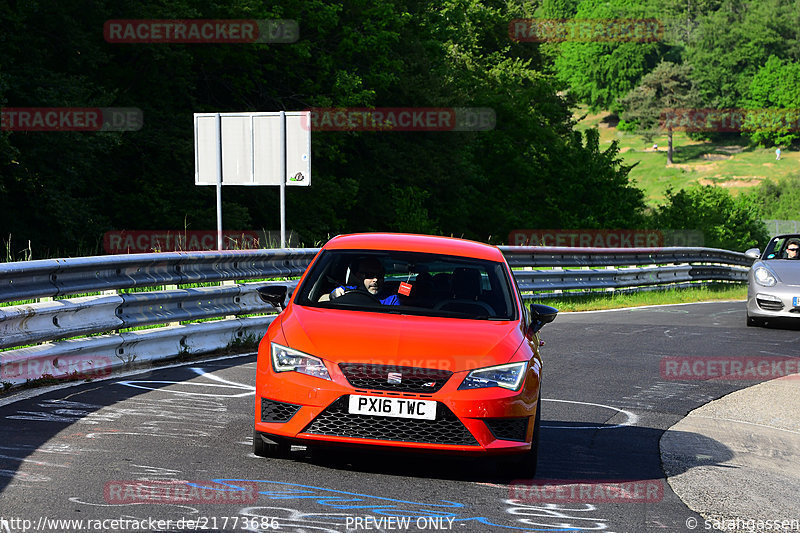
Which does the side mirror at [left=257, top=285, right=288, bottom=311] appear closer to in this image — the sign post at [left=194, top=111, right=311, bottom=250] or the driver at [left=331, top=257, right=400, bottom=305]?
the driver at [left=331, top=257, right=400, bottom=305]

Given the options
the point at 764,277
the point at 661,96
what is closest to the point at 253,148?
the point at 764,277

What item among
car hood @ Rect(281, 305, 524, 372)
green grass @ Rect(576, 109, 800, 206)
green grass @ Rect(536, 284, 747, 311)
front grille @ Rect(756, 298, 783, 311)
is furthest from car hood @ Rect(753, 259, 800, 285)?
green grass @ Rect(576, 109, 800, 206)

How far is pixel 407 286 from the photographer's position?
23.0 feet

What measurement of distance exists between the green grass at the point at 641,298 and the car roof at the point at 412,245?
11.9 metres

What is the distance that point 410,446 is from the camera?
5.68 meters

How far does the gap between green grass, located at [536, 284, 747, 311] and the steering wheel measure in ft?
41.7

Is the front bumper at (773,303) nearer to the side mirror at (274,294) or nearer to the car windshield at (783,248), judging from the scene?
the car windshield at (783,248)

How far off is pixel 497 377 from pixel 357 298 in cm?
123

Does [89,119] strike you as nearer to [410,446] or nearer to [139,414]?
[139,414]

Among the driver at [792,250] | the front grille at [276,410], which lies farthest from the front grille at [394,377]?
the driver at [792,250]

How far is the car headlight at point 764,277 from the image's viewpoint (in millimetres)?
16203

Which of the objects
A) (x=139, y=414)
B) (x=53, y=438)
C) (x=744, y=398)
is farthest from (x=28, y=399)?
(x=744, y=398)

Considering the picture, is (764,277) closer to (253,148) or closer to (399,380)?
(253,148)

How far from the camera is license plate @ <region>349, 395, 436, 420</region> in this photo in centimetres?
565
